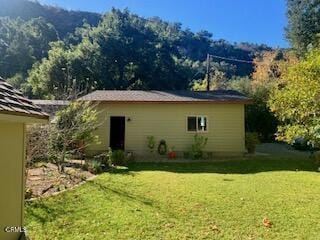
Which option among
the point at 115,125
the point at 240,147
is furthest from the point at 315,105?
the point at 115,125

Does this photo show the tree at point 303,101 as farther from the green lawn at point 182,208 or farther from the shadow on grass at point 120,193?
the shadow on grass at point 120,193

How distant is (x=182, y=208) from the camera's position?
8.76 metres

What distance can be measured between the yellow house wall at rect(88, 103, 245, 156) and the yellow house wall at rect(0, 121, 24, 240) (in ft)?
47.8

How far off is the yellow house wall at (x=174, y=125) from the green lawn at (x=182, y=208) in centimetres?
584

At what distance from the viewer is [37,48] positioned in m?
44.1

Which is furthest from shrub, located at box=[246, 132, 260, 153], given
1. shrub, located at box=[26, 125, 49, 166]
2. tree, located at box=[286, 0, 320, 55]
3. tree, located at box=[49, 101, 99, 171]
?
tree, located at box=[286, 0, 320, 55]

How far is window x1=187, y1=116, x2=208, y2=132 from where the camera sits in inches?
779

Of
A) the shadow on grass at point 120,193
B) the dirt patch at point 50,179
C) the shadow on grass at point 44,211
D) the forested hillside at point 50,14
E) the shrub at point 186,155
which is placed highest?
the forested hillside at point 50,14

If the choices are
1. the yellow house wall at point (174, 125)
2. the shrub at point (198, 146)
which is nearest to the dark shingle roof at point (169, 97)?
the yellow house wall at point (174, 125)

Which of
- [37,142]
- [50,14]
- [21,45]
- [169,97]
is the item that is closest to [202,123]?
[169,97]

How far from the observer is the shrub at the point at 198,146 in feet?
62.1

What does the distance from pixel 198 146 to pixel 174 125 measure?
5.72ft

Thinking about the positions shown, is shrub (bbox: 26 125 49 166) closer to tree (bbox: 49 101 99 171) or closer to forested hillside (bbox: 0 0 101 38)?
tree (bbox: 49 101 99 171)

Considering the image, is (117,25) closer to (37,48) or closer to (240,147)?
(37,48)
